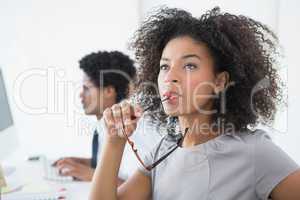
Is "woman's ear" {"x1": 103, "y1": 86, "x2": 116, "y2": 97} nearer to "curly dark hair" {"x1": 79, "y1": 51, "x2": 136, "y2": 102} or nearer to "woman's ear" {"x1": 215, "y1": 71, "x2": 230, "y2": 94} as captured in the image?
"curly dark hair" {"x1": 79, "y1": 51, "x2": 136, "y2": 102}

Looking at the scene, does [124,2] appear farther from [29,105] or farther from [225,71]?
[225,71]

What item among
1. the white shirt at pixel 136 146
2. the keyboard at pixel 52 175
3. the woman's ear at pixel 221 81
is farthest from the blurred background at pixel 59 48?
the woman's ear at pixel 221 81

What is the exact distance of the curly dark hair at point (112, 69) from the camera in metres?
1.70

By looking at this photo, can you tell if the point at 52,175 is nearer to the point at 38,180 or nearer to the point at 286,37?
the point at 38,180

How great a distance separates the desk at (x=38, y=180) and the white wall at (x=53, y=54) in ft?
1.20

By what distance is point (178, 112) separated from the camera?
33.5 inches

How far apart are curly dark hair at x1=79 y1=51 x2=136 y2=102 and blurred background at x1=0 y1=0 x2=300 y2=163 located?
14.0 inches

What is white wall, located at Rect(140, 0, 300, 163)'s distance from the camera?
6.38ft

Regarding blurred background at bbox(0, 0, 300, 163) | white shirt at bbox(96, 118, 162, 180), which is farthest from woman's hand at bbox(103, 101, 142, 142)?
blurred background at bbox(0, 0, 300, 163)

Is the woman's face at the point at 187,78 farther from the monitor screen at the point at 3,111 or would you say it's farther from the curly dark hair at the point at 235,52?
the monitor screen at the point at 3,111

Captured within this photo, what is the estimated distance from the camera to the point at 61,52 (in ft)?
7.25

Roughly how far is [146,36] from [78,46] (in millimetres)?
1301

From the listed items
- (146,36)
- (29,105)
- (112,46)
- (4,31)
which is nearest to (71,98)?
(29,105)

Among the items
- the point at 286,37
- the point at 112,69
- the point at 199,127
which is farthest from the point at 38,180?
the point at 286,37
